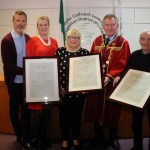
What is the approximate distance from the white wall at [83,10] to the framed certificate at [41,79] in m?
1.83

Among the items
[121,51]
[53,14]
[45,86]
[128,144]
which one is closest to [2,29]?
[53,14]

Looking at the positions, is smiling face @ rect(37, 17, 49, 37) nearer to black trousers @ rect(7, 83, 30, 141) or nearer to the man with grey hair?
black trousers @ rect(7, 83, 30, 141)

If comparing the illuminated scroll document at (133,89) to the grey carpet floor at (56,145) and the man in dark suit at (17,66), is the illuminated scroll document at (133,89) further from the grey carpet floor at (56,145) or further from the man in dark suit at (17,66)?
the man in dark suit at (17,66)

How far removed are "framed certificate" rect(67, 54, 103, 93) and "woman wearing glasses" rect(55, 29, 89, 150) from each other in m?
0.06

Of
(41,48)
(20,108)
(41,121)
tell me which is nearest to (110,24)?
(41,48)

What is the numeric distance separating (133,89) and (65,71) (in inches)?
27.9

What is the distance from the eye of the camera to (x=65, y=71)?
8.86 ft

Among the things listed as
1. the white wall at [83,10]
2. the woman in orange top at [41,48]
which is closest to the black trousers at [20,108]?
the woman in orange top at [41,48]

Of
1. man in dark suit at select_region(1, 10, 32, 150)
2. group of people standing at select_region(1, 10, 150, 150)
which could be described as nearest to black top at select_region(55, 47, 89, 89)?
group of people standing at select_region(1, 10, 150, 150)

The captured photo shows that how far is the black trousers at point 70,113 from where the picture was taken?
2.77 m

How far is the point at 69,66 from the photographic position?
2.67m

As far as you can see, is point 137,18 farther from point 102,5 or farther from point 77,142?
point 77,142

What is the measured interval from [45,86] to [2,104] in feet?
3.65

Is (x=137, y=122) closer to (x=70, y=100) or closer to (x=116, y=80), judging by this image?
(x=116, y=80)
